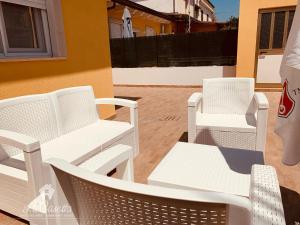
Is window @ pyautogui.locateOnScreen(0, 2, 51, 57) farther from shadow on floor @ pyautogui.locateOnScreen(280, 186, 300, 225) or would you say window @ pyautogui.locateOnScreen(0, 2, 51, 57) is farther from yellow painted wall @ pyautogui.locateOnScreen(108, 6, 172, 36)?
yellow painted wall @ pyautogui.locateOnScreen(108, 6, 172, 36)

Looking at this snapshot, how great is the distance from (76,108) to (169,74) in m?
6.80

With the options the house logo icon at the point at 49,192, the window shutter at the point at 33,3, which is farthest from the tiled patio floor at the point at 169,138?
the window shutter at the point at 33,3

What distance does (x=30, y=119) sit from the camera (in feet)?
7.64

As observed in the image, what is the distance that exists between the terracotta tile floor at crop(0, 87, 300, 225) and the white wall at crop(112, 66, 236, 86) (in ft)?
5.51

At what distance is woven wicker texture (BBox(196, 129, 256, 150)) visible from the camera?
2.70 m

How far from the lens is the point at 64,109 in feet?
8.76

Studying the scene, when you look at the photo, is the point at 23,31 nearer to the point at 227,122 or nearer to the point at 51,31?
the point at 51,31

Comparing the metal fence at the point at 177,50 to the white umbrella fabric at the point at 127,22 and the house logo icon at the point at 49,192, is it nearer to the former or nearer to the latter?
the white umbrella fabric at the point at 127,22

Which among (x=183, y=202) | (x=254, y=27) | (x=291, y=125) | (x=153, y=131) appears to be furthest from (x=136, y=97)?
(x=183, y=202)

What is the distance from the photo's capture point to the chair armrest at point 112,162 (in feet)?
5.40

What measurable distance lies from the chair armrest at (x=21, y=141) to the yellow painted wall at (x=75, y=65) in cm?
126

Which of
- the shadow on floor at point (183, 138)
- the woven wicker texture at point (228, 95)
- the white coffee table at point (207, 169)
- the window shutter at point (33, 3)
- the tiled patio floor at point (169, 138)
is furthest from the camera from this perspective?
the shadow on floor at point (183, 138)


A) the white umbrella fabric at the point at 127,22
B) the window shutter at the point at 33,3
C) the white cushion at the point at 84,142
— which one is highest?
the white umbrella fabric at the point at 127,22

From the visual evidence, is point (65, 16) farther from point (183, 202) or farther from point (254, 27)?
point (254, 27)
